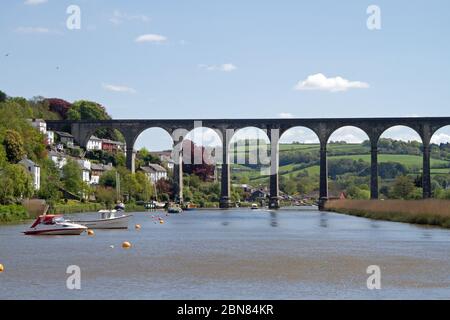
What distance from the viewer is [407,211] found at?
69.4 meters

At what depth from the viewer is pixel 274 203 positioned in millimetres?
119000

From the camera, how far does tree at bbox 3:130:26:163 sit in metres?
85.7

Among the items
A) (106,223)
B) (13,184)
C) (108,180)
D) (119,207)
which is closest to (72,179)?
(119,207)

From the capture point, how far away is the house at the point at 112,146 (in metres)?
151

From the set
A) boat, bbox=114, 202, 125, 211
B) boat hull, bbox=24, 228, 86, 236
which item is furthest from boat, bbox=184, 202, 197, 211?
boat hull, bbox=24, 228, 86, 236

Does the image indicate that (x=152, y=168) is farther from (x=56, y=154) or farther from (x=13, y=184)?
(x=13, y=184)

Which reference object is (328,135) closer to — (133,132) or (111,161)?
(133,132)

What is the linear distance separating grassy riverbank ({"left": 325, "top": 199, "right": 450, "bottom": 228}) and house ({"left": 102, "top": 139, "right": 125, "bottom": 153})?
62.0 metres

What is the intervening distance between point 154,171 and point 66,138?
30.4 metres

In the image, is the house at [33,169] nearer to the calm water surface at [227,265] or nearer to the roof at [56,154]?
the roof at [56,154]

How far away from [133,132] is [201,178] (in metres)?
41.6

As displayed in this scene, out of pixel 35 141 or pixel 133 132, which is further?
pixel 133 132

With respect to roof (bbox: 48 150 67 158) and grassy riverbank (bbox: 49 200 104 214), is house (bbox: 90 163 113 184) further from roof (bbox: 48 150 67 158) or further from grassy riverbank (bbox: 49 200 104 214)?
grassy riverbank (bbox: 49 200 104 214)
